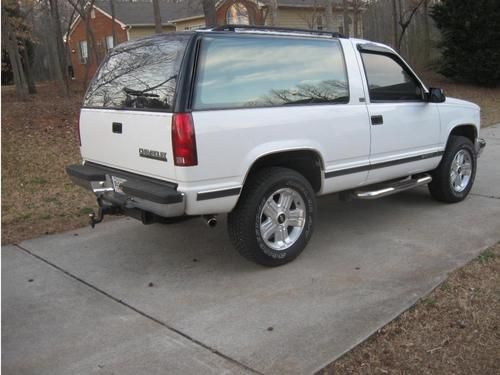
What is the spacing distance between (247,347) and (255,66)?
7.34ft

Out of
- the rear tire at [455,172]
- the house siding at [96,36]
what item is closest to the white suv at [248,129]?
the rear tire at [455,172]

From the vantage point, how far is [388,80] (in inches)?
Answer: 217

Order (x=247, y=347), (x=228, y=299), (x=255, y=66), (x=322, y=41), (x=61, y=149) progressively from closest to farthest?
(x=247, y=347)
(x=228, y=299)
(x=255, y=66)
(x=322, y=41)
(x=61, y=149)

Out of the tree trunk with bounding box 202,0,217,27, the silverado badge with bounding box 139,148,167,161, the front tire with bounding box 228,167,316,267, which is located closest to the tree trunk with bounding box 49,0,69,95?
the tree trunk with bounding box 202,0,217,27

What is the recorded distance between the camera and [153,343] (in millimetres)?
3447

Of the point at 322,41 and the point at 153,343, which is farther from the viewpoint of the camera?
the point at 322,41

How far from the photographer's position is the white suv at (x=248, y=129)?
3.99 meters

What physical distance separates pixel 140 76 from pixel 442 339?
301 centimetres

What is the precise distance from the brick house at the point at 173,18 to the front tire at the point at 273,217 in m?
20.3

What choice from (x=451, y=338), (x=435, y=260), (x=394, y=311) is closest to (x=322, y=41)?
(x=435, y=260)

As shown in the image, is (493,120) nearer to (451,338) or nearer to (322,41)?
(322,41)

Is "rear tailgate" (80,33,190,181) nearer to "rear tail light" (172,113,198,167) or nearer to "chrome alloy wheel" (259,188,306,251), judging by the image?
"rear tail light" (172,113,198,167)

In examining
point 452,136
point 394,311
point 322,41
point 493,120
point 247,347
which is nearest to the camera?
point 247,347

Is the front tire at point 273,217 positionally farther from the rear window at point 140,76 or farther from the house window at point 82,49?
the house window at point 82,49
